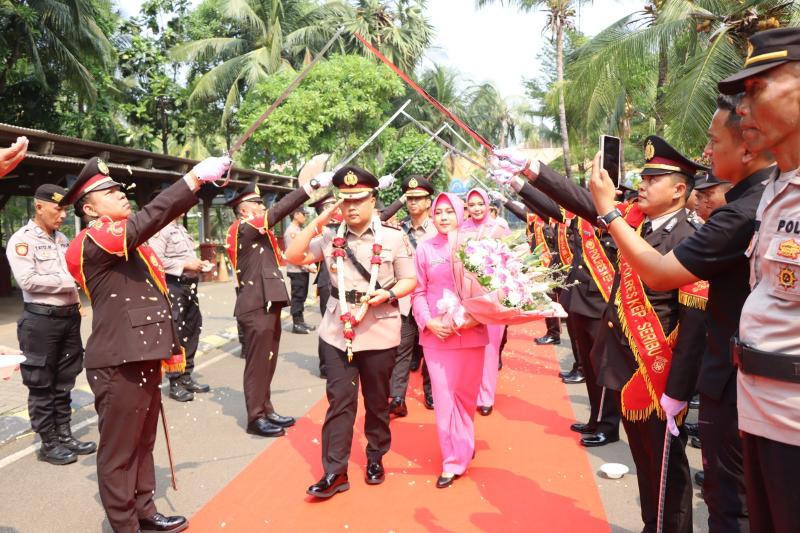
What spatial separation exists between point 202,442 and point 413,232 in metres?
3.33

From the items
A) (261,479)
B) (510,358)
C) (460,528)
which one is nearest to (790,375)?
(460,528)

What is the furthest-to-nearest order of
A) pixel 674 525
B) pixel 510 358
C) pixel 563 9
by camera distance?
1. pixel 563 9
2. pixel 510 358
3. pixel 674 525

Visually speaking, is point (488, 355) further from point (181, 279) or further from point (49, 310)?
point (49, 310)

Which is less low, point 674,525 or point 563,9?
point 563,9

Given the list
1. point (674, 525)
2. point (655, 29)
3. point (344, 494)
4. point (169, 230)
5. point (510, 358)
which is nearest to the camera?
point (674, 525)

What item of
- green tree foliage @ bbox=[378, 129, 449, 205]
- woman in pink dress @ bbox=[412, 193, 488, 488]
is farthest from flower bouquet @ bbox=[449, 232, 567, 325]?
green tree foliage @ bbox=[378, 129, 449, 205]

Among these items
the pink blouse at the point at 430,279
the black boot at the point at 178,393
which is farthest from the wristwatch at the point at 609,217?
the black boot at the point at 178,393

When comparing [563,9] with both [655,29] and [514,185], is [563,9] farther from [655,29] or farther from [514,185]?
[514,185]

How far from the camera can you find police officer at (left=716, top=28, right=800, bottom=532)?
5.82 ft

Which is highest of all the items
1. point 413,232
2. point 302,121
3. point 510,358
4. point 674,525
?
point 302,121

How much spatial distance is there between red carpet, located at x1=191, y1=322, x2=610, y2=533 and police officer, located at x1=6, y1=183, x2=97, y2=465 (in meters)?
1.70

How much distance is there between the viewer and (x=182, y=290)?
724cm

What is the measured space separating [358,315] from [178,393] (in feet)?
11.3

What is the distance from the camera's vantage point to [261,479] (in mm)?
4613
